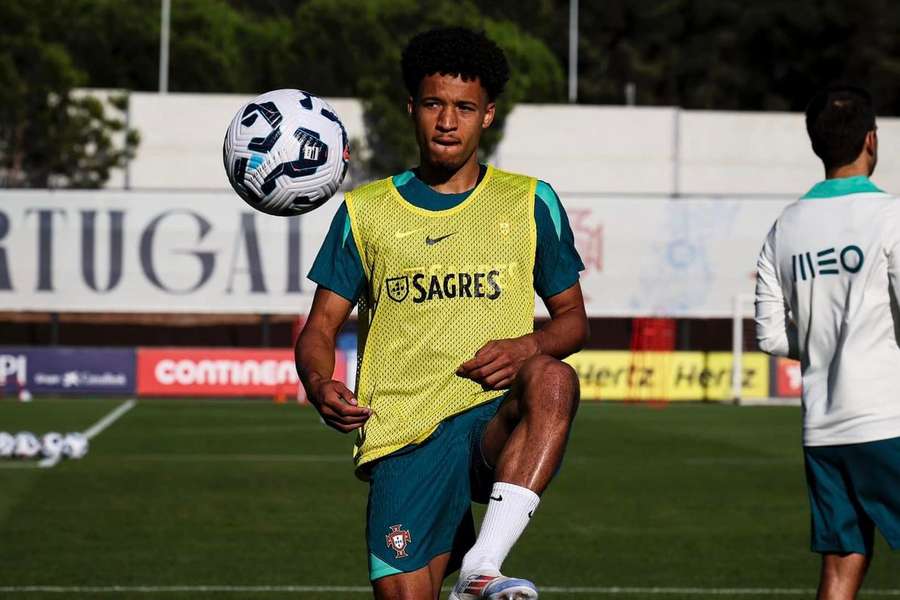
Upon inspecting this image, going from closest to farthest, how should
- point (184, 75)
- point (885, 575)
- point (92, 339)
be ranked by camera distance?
point (885, 575) → point (92, 339) → point (184, 75)

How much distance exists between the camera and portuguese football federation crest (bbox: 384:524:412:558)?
557cm

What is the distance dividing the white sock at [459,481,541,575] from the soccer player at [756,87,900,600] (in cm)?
133

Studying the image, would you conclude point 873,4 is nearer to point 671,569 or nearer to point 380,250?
point 671,569

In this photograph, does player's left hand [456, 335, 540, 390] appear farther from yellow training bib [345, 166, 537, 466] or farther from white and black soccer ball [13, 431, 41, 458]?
white and black soccer ball [13, 431, 41, 458]

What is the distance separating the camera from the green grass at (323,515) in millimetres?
10523

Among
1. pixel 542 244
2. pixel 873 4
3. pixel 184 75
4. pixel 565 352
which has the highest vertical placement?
pixel 873 4

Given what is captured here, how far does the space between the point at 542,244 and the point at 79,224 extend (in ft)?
88.4

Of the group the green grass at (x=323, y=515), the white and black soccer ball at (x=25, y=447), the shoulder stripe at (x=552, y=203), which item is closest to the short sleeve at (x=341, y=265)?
the shoulder stripe at (x=552, y=203)

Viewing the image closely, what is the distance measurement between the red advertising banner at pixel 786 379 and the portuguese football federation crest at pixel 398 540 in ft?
83.2

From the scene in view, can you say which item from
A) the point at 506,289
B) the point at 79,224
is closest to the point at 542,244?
the point at 506,289

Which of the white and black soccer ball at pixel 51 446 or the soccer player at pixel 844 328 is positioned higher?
the soccer player at pixel 844 328

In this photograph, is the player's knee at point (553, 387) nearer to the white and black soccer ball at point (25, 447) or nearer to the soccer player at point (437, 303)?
the soccer player at point (437, 303)

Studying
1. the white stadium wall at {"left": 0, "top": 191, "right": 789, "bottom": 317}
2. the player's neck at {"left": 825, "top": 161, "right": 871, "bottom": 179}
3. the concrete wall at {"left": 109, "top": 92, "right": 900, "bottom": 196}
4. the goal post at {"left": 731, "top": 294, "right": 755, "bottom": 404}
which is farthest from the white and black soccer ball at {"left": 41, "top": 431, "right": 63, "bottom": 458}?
the concrete wall at {"left": 109, "top": 92, "right": 900, "bottom": 196}

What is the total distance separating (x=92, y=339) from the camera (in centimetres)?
4719
